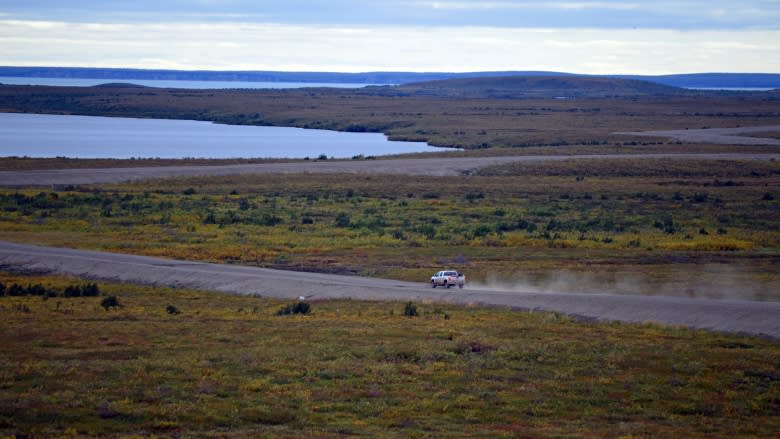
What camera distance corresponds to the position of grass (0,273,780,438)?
18.2 m

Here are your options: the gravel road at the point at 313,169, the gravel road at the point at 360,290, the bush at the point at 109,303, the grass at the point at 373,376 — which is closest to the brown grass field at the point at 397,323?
the grass at the point at 373,376

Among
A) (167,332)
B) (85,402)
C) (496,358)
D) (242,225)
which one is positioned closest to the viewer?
(85,402)

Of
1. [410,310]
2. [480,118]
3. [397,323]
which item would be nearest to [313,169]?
[410,310]

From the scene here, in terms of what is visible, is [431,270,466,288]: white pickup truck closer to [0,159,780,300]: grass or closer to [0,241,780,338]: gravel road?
[0,241,780,338]: gravel road

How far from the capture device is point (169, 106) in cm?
19700

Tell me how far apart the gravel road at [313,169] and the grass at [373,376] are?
50234 mm

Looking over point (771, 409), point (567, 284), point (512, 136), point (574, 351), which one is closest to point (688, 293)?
point (567, 284)

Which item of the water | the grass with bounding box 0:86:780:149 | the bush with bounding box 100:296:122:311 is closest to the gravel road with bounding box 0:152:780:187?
the water

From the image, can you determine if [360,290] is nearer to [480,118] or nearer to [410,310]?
[410,310]

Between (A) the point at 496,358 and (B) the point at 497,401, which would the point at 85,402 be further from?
(A) the point at 496,358

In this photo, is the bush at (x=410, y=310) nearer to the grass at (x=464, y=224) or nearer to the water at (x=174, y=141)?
the grass at (x=464, y=224)

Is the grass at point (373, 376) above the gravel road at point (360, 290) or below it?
below

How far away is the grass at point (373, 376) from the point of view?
18234mm

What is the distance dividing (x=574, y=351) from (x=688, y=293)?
42.2 ft
